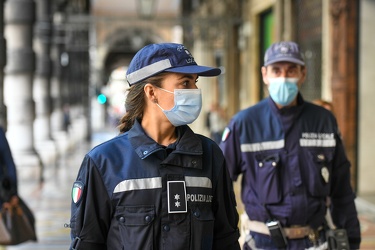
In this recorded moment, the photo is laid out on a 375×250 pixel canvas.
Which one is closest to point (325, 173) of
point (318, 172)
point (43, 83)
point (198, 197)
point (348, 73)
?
point (318, 172)

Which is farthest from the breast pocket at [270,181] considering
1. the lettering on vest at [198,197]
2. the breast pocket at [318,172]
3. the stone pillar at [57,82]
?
the stone pillar at [57,82]

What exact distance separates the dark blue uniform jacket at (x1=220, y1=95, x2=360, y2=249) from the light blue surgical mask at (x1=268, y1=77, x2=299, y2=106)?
0.05 m

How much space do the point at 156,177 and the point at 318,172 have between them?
1.68m

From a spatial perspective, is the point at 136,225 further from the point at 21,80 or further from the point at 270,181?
the point at 21,80

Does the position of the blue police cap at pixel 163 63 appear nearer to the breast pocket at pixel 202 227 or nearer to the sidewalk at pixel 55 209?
the breast pocket at pixel 202 227

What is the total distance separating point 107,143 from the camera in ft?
8.74

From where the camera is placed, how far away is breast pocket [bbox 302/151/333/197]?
4041mm

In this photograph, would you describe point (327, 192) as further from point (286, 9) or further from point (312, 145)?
point (286, 9)

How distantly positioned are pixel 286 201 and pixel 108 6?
138 ft

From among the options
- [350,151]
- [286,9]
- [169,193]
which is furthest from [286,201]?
[286,9]

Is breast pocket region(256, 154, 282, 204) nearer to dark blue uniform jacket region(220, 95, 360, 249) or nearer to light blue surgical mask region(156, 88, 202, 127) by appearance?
dark blue uniform jacket region(220, 95, 360, 249)

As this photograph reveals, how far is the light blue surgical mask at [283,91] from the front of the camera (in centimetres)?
423

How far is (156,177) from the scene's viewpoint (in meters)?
2.60

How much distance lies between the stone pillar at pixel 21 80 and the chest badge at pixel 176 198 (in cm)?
1349
